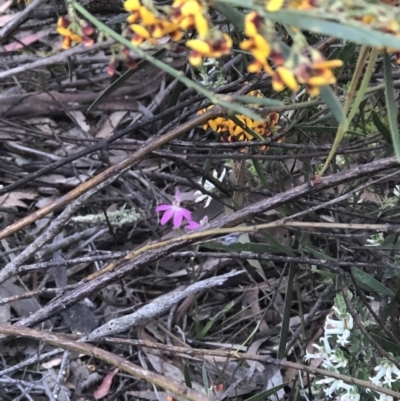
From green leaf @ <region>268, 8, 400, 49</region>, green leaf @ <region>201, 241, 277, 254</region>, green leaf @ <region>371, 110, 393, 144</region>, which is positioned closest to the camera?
green leaf @ <region>268, 8, 400, 49</region>

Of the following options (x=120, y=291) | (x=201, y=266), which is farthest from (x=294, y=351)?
(x=120, y=291)

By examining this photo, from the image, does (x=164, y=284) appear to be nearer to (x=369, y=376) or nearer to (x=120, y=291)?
(x=120, y=291)

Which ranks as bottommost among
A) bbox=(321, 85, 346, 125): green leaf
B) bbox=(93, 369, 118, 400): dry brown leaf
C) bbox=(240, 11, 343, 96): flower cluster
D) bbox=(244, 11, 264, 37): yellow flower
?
bbox=(93, 369, 118, 400): dry brown leaf

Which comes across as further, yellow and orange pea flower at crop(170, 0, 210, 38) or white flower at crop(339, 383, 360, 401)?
white flower at crop(339, 383, 360, 401)

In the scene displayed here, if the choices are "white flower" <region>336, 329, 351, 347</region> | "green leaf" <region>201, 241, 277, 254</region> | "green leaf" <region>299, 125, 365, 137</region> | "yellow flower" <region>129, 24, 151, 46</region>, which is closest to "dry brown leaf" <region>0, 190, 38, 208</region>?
"green leaf" <region>201, 241, 277, 254</region>

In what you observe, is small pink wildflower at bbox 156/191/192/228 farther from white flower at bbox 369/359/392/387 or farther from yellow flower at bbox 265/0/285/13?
yellow flower at bbox 265/0/285/13
